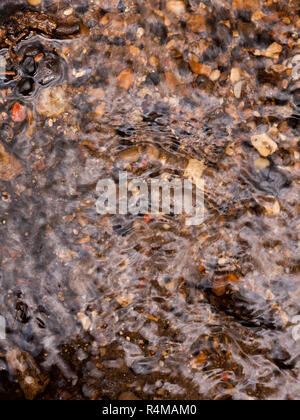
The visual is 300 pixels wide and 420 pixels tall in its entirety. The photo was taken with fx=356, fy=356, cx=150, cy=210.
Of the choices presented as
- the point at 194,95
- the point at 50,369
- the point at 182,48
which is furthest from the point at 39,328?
the point at 182,48

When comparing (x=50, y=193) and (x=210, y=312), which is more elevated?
(x=50, y=193)

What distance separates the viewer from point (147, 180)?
92.4 inches

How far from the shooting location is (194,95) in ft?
7.73

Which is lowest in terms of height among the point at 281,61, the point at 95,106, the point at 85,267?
the point at 85,267

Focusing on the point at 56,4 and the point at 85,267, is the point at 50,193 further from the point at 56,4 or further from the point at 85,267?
the point at 56,4

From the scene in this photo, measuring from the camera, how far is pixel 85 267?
2328mm

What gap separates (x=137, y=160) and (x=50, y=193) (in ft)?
2.01

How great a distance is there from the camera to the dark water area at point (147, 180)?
2289 millimetres

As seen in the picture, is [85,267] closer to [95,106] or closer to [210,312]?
[210,312]

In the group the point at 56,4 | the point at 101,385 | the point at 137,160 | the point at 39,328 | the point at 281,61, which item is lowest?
the point at 101,385

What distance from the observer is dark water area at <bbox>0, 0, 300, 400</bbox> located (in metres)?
2.29

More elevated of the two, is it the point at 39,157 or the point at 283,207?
the point at 39,157

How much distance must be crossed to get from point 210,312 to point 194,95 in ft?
4.68

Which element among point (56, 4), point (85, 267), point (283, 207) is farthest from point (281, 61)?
point (85, 267)
